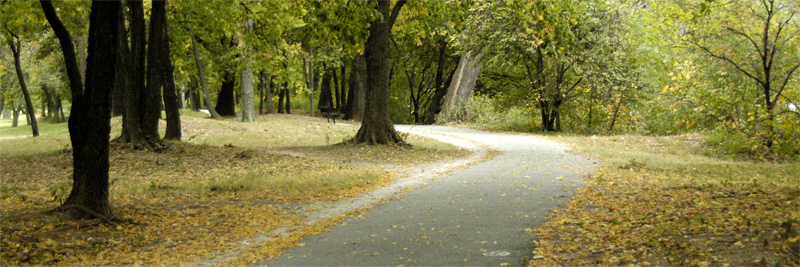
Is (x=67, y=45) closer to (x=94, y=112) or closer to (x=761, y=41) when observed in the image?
(x=94, y=112)

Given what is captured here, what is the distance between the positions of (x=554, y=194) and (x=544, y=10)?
6.43 metres

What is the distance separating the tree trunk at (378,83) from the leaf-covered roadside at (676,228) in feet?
29.1

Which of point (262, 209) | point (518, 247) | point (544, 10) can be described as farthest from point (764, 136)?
point (262, 209)

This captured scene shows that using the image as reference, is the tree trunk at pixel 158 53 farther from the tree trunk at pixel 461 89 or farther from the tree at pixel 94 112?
the tree trunk at pixel 461 89

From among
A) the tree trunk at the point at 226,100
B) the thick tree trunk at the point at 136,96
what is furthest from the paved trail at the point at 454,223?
the tree trunk at the point at 226,100

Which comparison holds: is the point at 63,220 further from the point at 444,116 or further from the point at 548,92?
the point at 444,116

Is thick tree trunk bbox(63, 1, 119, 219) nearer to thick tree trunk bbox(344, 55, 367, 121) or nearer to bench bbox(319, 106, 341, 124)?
A: bench bbox(319, 106, 341, 124)

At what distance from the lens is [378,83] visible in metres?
17.2

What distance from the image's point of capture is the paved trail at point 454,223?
5.92 meters

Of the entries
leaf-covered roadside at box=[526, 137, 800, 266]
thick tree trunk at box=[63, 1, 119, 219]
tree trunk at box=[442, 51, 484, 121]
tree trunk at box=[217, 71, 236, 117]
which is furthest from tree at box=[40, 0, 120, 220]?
tree trunk at box=[217, 71, 236, 117]

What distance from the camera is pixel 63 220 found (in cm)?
702

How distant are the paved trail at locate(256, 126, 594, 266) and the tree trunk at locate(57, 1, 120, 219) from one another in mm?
2918

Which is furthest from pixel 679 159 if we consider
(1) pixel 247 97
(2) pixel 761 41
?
(1) pixel 247 97

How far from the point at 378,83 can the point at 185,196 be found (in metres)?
8.32
